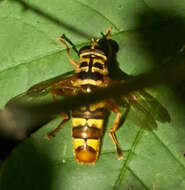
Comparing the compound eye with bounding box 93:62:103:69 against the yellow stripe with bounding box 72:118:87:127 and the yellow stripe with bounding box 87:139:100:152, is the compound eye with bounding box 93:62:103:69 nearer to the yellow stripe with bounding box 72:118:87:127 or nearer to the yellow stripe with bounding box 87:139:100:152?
the yellow stripe with bounding box 72:118:87:127

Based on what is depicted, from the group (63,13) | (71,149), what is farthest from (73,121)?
(63,13)

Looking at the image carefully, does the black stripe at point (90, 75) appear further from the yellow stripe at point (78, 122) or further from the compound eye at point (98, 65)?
the yellow stripe at point (78, 122)

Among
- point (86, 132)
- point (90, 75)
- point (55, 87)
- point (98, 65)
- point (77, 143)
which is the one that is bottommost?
point (77, 143)

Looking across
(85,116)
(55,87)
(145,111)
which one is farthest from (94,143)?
(55,87)

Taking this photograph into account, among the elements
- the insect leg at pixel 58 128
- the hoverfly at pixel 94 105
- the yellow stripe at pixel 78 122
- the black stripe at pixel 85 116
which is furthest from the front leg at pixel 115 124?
the insect leg at pixel 58 128

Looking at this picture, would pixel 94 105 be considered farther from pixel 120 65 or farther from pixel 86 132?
pixel 120 65

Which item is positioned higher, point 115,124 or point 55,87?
point 55,87

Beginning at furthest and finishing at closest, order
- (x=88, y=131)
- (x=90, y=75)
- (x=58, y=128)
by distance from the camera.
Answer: (x=90, y=75), (x=88, y=131), (x=58, y=128)
